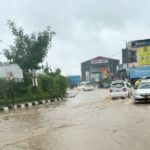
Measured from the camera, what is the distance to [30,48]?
4416 cm

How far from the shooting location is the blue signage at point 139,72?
7331 centimetres

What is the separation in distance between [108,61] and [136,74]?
51.5 m

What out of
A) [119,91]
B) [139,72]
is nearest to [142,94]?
[119,91]

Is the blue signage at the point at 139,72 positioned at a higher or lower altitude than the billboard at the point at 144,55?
lower

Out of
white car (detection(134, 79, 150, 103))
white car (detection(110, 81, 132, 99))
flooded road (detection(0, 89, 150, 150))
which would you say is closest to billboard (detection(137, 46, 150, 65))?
white car (detection(110, 81, 132, 99))

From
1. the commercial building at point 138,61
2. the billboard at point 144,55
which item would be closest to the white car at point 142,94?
the billboard at point 144,55

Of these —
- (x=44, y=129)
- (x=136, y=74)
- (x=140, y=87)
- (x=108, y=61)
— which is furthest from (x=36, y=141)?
(x=108, y=61)

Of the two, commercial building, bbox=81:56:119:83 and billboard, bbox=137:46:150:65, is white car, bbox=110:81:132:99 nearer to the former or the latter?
billboard, bbox=137:46:150:65

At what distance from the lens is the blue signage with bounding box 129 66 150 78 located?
7331cm

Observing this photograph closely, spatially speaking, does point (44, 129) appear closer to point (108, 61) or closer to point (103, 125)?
point (103, 125)

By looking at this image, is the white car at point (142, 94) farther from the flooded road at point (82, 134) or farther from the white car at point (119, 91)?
the flooded road at point (82, 134)

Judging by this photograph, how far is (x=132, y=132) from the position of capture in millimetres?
14352

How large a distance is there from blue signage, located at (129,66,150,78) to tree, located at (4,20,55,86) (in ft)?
104

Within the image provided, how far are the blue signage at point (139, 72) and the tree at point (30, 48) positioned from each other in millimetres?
31770
